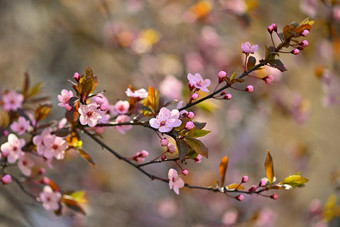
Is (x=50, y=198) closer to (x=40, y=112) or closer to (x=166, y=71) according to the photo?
(x=40, y=112)

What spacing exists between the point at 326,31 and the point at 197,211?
5.37 feet

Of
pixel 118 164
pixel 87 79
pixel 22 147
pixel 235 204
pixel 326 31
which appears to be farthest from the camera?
pixel 118 164

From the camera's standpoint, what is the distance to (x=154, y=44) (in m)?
2.57

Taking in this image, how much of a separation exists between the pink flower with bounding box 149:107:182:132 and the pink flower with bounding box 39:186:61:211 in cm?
41

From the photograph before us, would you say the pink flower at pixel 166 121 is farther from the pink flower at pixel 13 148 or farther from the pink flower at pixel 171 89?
the pink flower at pixel 171 89

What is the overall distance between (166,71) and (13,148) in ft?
5.34

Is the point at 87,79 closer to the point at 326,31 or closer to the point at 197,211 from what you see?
the point at 326,31

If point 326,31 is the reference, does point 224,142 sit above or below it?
above

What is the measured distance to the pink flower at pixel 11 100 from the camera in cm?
111

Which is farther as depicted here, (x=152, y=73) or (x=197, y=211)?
(x=197, y=211)

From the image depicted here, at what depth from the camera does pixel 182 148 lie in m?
0.82

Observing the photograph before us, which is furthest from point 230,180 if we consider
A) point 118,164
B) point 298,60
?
point 118,164

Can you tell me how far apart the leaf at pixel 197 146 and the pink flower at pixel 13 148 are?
413mm

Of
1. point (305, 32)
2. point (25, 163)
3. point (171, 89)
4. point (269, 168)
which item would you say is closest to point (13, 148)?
point (25, 163)
